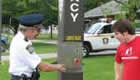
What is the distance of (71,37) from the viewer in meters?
7.39

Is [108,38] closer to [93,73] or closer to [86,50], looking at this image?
[86,50]

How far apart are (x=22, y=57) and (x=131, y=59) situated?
1307mm

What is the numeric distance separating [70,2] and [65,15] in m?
0.22

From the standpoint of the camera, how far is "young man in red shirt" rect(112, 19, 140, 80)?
5398 millimetres

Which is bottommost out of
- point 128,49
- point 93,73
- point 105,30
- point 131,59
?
point 93,73

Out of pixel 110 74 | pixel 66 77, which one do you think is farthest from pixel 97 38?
pixel 66 77

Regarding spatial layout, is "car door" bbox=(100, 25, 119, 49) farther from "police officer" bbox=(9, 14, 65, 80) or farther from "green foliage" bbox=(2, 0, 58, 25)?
"green foliage" bbox=(2, 0, 58, 25)

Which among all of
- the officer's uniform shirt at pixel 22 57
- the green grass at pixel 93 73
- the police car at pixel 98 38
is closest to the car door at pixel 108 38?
the police car at pixel 98 38

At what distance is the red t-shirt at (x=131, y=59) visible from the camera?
18.0 feet

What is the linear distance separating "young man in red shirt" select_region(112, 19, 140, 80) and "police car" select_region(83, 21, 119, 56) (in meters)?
16.5

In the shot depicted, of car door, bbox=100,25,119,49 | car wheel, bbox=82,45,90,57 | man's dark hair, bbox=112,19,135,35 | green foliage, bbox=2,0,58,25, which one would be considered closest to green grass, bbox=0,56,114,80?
car wheel, bbox=82,45,90,57

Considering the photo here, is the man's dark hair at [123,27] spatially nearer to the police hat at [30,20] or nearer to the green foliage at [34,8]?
the police hat at [30,20]

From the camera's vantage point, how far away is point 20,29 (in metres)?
5.71

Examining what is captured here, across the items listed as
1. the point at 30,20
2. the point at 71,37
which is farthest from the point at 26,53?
the point at 71,37
